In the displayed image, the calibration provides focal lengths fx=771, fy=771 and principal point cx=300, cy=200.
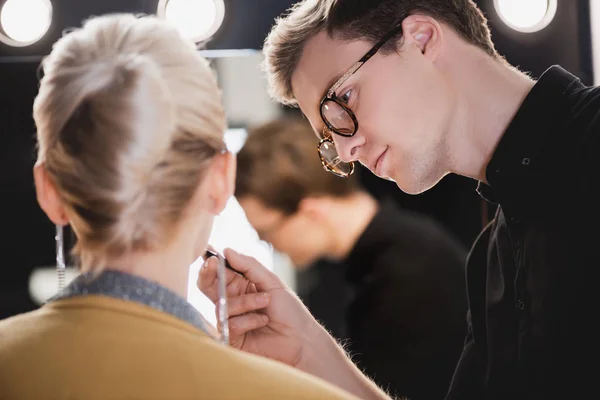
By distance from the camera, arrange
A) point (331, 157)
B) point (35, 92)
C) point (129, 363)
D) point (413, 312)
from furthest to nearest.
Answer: point (35, 92) < point (413, 312) < point (331, 157) < point (129, 363)

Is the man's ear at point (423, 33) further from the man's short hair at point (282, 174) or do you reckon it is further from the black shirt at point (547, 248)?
the man's short hair at point (282, 174)

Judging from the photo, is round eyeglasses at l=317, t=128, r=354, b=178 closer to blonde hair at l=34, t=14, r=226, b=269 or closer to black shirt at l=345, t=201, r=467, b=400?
blonde hair at l=34, t=14, r=226, b=269

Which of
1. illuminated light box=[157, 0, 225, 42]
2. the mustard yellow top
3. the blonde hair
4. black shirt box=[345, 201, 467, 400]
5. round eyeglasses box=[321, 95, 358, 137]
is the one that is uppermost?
the blonde hair

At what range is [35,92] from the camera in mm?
2928

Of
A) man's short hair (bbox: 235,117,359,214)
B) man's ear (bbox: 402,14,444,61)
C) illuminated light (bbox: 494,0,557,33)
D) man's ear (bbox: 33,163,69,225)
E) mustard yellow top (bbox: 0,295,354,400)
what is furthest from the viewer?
man's short hair (bbox: 235,117,359,214)

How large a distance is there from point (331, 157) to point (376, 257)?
42.5 inches

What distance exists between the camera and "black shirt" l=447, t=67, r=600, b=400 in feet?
4.19

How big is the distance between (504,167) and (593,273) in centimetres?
26

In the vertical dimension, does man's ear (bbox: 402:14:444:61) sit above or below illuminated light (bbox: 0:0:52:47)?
above

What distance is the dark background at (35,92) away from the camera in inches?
103

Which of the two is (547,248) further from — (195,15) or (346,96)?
(195,15)

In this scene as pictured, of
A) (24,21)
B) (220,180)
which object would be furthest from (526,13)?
(220,180)

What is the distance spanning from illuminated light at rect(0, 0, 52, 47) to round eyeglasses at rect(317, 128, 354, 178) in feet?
4.48

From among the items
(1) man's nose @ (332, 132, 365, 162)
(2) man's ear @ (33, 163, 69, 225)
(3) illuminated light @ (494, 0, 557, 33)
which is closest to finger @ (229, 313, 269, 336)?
(1) man's nose @ (332, 132, 365, 162)
